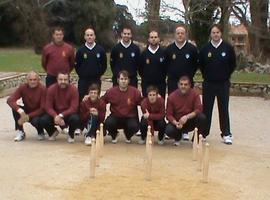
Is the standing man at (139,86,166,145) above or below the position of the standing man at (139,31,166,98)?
below

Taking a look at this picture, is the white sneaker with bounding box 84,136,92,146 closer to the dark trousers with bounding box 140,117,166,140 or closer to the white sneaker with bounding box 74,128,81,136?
the white sneaker with bounding box 74,128,81,136

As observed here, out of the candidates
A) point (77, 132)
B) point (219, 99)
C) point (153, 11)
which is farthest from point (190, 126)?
point (153, 11)

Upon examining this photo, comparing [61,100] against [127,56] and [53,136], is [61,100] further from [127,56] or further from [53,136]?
[127,56]

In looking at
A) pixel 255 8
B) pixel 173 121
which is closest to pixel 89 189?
pixel 173 121

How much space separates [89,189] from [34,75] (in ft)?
11.7

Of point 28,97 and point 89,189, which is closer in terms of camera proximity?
point 89,189

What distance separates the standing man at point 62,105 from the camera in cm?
884

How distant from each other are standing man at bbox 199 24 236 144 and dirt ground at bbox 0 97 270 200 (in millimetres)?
560

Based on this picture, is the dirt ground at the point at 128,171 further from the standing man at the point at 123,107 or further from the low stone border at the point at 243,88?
the low stone border at the point at 243,88

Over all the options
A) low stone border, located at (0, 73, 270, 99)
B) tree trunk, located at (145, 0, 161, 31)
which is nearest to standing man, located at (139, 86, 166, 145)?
low stone border, located at (0, 73, 270, 99)

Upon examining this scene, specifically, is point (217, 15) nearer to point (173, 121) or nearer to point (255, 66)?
point (255, 66)

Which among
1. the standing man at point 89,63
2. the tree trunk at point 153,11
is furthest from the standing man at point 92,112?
the tree trunk at point 153,11

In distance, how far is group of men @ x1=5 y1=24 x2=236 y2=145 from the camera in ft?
28.7

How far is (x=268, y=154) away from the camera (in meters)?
8.52
